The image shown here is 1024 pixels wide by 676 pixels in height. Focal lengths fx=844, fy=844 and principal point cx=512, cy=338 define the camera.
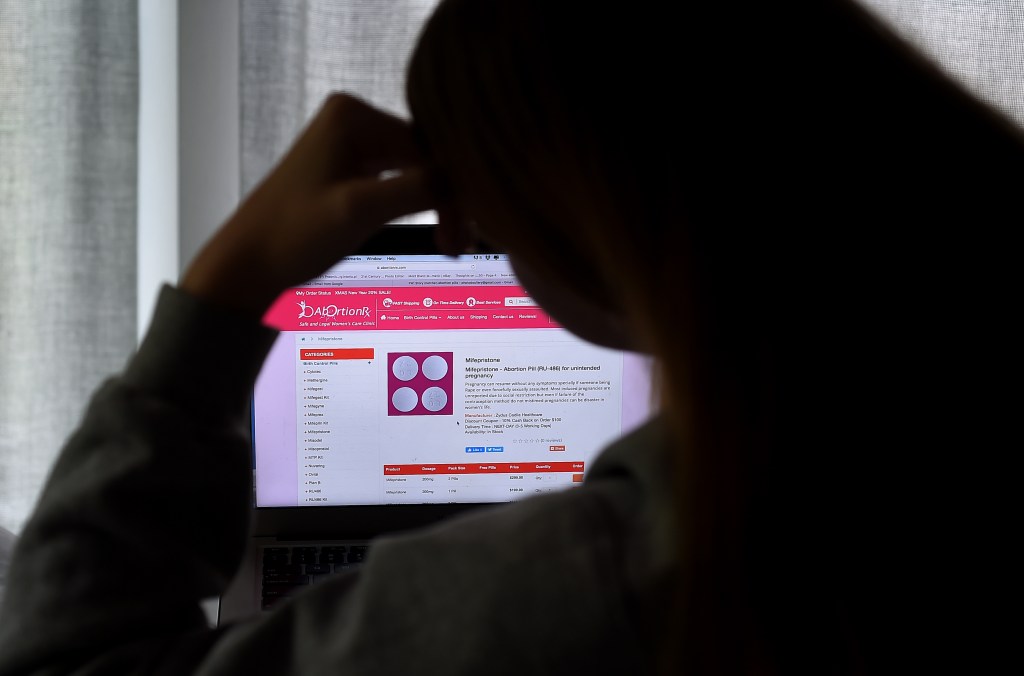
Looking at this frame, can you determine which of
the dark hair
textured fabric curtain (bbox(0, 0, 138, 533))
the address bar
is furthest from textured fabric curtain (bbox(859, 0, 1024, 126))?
textured fabric curtain (bbox(0, 0, 138, 533))

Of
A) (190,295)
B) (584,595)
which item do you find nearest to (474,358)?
(190,295)

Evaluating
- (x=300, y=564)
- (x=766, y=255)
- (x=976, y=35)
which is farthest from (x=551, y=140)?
(x=976, y=35)

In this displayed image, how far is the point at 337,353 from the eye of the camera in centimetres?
81

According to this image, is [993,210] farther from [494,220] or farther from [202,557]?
[202,557]

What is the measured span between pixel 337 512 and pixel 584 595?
52 centimetres

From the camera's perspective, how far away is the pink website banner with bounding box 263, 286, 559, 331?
0.80m

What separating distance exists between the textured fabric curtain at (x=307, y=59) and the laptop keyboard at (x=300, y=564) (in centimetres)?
52

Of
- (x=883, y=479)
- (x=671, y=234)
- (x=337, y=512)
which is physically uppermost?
(x=671, y=234)

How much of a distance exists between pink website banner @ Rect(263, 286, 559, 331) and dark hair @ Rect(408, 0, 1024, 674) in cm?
42

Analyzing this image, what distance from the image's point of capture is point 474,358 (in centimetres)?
82

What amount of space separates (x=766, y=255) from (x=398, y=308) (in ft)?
1.61

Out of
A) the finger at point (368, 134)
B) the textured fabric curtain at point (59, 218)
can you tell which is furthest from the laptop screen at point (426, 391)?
the textured fabric curtain at point (59, 218)

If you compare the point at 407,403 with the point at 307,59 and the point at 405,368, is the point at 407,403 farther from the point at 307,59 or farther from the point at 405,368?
the point at 307,59

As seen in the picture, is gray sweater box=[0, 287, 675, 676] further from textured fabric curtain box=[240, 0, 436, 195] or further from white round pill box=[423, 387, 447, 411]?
textured fabric curtain box=[240, 0, 436, 195]
